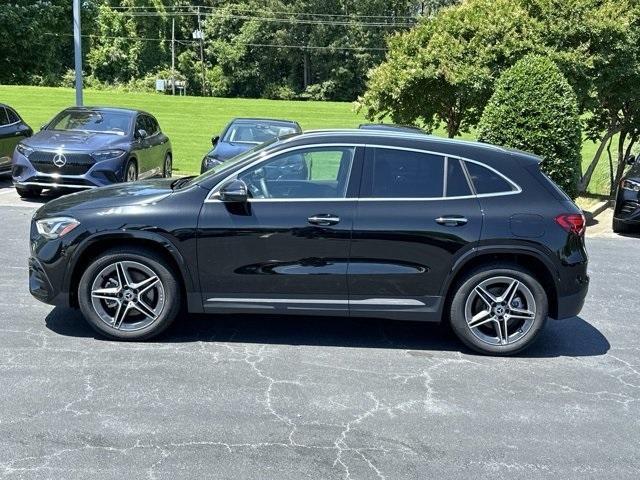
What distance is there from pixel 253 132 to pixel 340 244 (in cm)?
979

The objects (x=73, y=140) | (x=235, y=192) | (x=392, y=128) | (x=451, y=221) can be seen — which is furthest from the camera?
(x=73, y=140)

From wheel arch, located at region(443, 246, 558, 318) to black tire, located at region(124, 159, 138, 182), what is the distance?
7.99 meters

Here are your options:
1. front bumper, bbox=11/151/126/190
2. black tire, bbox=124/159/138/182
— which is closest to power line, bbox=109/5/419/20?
black tire, bbox=124/159/138/182

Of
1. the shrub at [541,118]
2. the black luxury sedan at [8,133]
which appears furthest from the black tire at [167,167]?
the shrub at [541,118]

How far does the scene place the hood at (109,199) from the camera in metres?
5.46

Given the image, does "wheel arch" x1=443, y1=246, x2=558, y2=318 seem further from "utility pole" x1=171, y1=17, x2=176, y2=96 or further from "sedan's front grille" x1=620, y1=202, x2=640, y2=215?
"utility pole" x1=171, y1=17, x2=176, y2=96

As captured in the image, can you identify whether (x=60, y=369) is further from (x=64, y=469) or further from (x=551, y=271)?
(x=551, y=271)

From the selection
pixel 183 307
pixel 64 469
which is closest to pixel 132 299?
pixel 183 307

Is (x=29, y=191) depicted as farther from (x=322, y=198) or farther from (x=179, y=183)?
(x=322, y=198)

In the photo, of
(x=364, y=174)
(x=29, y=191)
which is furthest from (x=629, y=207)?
(x=29, y=191)

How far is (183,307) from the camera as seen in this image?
5.81 m

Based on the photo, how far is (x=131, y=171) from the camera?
12.5 meters

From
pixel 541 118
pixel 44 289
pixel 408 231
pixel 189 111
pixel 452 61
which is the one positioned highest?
pixel 452 61

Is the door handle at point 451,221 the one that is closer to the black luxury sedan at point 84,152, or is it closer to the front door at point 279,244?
the front door at point 279,244
